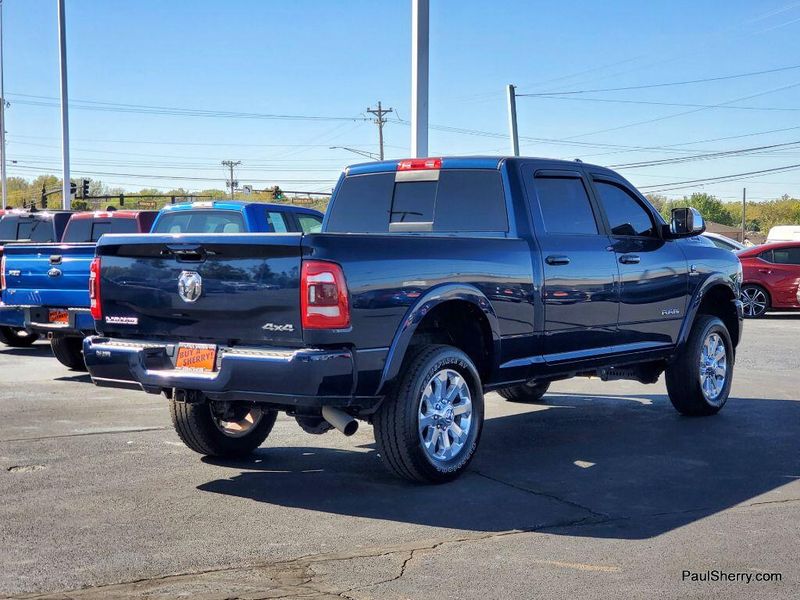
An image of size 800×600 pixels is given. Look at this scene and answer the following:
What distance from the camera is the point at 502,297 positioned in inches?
272

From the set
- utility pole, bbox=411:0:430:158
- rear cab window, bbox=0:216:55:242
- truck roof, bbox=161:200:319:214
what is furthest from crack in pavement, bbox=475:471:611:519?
rear cab window, bbox=0:216:55:242

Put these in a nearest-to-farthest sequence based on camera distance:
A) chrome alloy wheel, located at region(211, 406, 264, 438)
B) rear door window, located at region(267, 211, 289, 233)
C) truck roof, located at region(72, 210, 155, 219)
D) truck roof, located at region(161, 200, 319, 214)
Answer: chrome alloy wheel, located at region(211, 406, 264, 438) < truck roof, located at region(161, 200, 319, 214) < rear door window, located at region(267, 211, 289, 233) < truck roof, located at region(72, 210, 155, 219)

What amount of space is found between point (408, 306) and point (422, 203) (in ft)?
5.63

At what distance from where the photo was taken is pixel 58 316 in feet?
37.1

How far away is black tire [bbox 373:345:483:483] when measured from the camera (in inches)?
243

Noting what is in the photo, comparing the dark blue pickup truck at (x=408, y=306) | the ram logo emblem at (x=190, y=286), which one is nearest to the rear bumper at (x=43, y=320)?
the dark blue pickup truck at (x=408, y=306)

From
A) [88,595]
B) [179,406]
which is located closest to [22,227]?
[179,406]

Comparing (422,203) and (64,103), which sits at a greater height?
(64,103)

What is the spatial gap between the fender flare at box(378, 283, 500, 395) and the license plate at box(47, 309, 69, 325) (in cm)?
602

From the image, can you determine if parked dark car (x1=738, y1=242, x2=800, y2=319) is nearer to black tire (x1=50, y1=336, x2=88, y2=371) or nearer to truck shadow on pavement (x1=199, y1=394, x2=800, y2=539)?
truck shadow on pavement (x1=199, y1=394, x2=800, y2=539)

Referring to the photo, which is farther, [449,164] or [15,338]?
[15,338]

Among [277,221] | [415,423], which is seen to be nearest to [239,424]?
[415,423]

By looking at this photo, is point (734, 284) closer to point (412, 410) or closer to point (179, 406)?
point (412, 410)

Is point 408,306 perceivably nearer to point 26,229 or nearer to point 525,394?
point 525,394
